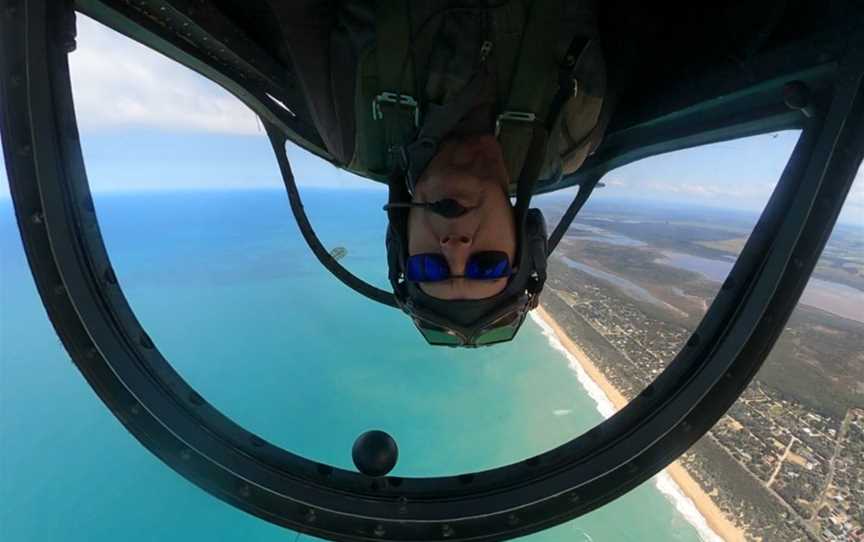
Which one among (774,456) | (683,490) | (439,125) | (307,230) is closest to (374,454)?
(439,125)

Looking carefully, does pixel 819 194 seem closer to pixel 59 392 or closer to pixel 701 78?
pixel 701 78

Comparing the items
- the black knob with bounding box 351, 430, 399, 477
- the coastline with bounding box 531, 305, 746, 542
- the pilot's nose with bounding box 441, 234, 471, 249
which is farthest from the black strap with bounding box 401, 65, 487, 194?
the coastline with bounding box 531, 305, 746, 542

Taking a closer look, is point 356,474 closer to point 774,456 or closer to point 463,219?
point 463,219

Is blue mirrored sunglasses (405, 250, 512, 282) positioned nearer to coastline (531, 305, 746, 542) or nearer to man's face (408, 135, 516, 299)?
man's face (408, 135, 516, 299)

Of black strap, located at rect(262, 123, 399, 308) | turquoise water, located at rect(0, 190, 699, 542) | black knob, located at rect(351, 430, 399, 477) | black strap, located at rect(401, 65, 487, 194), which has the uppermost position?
black strap, located at rect(401, 65, 487, 194)

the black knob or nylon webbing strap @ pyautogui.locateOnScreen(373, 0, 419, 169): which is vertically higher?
nylon webbing strap @ pyautogui.locateOnScreen(373, 0, 419, 169)

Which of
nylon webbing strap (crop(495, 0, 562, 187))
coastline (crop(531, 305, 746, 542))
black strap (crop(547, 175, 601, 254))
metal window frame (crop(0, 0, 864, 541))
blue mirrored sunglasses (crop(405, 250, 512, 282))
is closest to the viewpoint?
metal window frame (crop(0, 0, 864, 541))

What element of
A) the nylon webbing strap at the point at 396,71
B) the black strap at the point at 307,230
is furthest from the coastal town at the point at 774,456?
the nylon webbing strap at the point at 396,71

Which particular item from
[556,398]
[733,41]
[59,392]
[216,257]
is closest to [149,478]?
[59,392]
